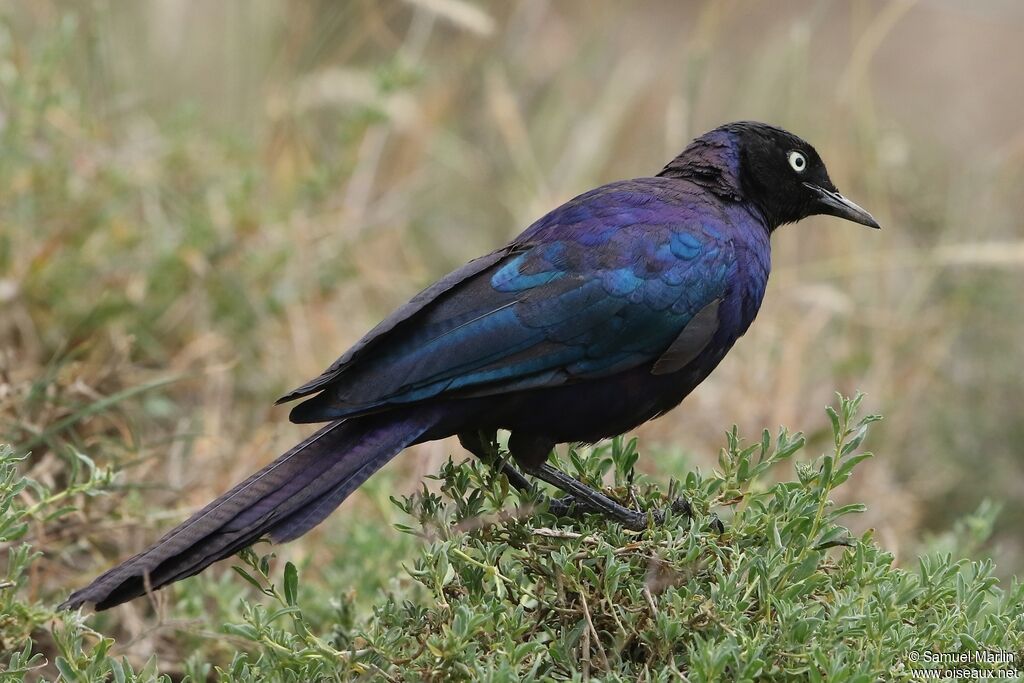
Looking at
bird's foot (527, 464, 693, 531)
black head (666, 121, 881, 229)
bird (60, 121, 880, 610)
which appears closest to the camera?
bird's foot (527, 464, 693, 531)

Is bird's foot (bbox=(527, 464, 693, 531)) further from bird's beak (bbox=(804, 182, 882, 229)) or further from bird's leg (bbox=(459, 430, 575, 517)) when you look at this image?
bird's beak (bbox=(804, 182, 882, 229))

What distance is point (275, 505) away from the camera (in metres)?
2.74

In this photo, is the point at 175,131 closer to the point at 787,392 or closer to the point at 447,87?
the point at 447,87

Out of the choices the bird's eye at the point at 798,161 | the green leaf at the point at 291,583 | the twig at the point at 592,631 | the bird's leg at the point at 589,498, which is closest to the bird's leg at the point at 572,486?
the bird's leg at the point at 589,498

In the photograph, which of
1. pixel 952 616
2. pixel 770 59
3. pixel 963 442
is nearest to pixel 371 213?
pixel 770 59

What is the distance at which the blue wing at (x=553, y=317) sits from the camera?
3029 mm

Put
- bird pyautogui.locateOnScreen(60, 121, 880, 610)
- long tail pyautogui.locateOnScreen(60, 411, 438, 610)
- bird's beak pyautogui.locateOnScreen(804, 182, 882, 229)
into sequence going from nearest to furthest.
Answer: long tail pyautogui.locateOnScreen(60, 411, 438, 610) → bird pyautogui.locateOnScreen(60, 121, 880, 610) → bird's beak pyautogui.locateOnScreen(804, 182, 882, 229)

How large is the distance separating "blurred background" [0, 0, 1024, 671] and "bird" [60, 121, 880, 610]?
69 centimetres

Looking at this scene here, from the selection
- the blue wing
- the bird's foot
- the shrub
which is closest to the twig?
the shrub

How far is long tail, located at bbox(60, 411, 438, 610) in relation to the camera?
2.58 metres

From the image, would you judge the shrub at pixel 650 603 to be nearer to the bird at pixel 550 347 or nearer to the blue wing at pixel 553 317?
the bird at pixel 550 347

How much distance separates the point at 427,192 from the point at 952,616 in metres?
5.27

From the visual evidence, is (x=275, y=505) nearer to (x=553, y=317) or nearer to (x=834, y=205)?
(x=553, y=317)

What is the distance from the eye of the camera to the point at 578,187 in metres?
6.70
